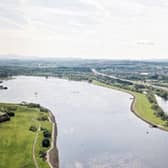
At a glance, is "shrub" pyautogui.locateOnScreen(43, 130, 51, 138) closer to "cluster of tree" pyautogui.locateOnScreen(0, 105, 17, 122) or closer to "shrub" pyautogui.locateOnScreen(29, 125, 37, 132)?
"shrub" pyautogui.locateOnScreen(29, 125, 37, 132)

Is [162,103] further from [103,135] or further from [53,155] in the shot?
[53,155]

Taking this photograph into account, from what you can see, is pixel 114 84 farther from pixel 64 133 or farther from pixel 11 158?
pixel 11 158

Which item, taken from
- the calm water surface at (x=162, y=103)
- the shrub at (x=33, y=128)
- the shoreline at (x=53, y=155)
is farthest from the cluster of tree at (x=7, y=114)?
the calm water surface at (x=162, y=103)

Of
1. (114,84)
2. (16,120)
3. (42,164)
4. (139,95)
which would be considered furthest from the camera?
(114,84)

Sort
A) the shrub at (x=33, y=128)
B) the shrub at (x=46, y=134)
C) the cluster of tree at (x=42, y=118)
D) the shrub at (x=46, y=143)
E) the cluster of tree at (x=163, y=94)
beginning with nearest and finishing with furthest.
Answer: the shrub at (x=46, y=143)
the shrub at (x=46, y=134)
the shrub at (x=33, y=128)
the cluster of tree at (x=42, y=118)
the cluster of tree at (x=163, y=94)

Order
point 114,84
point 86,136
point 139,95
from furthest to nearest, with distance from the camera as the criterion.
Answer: point 114,84 < point 139,95 < point 86,136

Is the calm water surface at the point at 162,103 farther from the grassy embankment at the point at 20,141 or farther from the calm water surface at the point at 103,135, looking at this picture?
the grassy embankment at the point at 20,141

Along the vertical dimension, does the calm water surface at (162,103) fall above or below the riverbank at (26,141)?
below

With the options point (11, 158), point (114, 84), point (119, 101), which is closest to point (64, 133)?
point (11, 158)

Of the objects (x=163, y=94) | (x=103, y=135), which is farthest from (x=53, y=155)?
(x=163, y=94)
